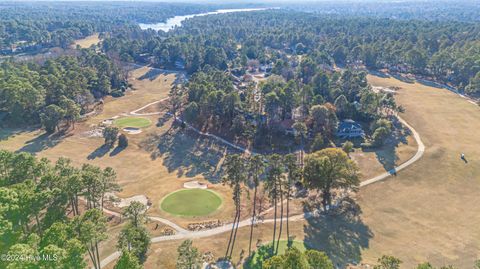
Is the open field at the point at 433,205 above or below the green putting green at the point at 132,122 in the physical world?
above

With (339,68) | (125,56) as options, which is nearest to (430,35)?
(339,68)

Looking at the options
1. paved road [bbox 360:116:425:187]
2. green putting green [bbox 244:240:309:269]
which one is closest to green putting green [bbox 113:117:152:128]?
green putting green [bbox 244:240:309:269]

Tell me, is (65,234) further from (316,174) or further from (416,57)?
(416,57)

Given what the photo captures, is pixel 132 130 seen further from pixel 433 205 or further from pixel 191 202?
pixel 433 205

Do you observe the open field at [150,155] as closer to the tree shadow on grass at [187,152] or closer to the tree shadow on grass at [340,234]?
the tree shadow on grass at [187,152]

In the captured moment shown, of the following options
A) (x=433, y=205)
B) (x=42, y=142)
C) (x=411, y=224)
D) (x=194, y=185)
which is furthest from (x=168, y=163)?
(x=433, y=205)

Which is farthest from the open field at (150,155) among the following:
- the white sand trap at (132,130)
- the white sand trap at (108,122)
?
the white sand trap at (132,130)
